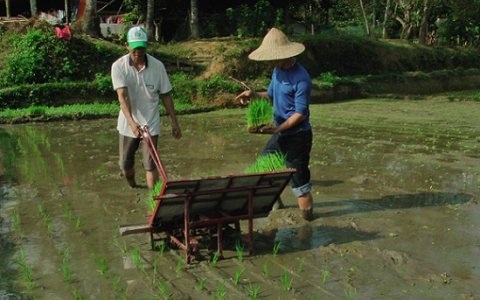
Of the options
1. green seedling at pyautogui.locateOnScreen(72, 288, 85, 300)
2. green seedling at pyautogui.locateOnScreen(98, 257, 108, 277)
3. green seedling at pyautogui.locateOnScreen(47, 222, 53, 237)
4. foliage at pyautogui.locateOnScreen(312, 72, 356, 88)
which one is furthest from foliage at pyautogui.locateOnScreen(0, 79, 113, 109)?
green seedling at pyautogui.locateOnScreen(72, 288, 85, 300)

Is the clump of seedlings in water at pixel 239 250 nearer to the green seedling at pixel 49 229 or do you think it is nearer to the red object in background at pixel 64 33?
the green seedling at pixel 49 229

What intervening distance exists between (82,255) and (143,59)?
1.88 meters

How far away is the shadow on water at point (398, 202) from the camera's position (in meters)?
6.27

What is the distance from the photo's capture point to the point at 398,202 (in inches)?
258

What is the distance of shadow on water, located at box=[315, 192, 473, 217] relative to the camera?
6.27m

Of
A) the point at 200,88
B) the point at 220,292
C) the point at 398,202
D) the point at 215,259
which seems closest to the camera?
the point at 220,292

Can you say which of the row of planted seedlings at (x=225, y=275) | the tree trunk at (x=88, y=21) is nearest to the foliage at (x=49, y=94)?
the tree trunk at (x=88, y=21)

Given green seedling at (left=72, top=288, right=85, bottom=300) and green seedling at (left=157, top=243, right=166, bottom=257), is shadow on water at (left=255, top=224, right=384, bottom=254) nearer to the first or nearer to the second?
→ green seedling at (left=157, top=243, right=166, bottom=257)

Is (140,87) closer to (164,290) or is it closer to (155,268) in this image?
(155,268)

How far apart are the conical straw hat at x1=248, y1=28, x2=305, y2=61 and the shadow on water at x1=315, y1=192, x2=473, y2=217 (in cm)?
180

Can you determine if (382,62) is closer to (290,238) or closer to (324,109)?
(324,109)

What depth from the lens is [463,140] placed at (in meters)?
10.5

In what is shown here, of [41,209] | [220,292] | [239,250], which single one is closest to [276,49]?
[239,250]

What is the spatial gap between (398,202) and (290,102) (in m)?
1.99
